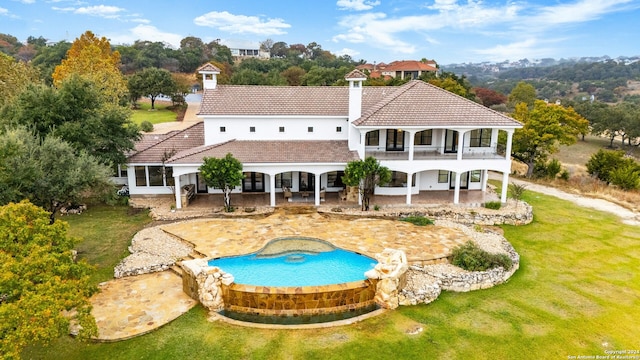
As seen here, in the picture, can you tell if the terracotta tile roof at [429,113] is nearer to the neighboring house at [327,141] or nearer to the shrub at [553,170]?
the neighboring house at [327,141]

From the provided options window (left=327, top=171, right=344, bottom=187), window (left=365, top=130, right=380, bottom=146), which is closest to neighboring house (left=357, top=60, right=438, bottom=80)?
window (left=365, top=130, right=380, bottom=146)

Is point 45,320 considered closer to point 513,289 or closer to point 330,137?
point 513,289

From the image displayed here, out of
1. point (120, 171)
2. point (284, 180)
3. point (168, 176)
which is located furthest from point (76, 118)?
point (284, 180)

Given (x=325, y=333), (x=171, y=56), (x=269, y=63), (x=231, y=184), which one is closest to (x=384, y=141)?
(x=231, y=184)

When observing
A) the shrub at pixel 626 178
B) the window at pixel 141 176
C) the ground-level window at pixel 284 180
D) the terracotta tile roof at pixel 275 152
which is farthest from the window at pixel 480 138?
the window at pixel 141 176

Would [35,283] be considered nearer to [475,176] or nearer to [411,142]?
[411,142]

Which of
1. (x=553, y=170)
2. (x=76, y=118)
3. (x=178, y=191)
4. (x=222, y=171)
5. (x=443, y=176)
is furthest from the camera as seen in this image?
(x=553, y=170)
